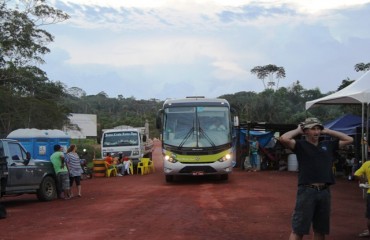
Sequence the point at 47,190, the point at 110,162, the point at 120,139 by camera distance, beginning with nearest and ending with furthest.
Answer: the point at 47,190
the point at 110,162
the point at 120,139

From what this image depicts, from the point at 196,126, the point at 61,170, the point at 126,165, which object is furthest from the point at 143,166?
the point at 61,170

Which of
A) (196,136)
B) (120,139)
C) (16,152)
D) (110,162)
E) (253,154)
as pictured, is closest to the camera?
(16,152)

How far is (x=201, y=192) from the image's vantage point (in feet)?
50.7

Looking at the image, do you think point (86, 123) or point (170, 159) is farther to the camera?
point (86, 123)

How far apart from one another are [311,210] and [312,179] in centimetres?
37

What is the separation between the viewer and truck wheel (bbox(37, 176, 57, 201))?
14.2 m

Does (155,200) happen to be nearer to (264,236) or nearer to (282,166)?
(264,236)

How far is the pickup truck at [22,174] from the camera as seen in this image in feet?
41.0

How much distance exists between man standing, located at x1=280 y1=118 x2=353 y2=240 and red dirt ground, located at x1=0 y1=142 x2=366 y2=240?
7.56 ft

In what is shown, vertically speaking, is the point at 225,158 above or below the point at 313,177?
below

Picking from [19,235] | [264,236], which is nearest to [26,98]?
[19,235]

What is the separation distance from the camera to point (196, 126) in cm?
1822

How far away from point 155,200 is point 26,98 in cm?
1836

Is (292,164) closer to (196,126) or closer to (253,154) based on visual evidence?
(253,154)
